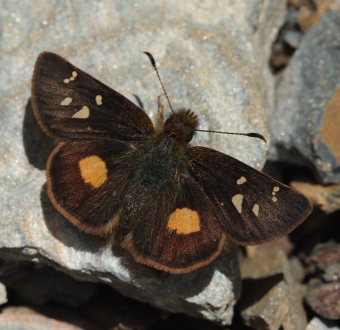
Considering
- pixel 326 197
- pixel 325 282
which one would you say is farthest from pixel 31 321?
pixel 326 197

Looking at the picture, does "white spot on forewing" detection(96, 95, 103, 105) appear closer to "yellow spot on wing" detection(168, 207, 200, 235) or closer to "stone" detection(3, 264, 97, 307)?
"yellow spot on wing" detection(168, 207, 200, 235)

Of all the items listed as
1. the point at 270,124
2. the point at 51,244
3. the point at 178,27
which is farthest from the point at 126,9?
the point at 51,244

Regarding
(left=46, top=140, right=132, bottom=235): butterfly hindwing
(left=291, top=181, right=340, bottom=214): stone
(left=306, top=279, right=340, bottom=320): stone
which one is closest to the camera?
(left=46, top=140, right=132, bottom=235): butterfly hindwing

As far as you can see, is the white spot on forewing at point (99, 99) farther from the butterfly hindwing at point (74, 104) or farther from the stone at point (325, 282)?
the stone at point (325, 282)

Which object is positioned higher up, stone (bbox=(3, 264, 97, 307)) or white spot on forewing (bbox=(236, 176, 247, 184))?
white spot on forewing (bbox=(236, 176, 247, 184))

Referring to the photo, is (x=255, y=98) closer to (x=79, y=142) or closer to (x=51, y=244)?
(x=79, y=142)

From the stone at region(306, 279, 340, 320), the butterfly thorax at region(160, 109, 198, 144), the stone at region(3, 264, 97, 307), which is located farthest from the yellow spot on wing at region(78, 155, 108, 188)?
the stone at region(306, 279, 340, 320)

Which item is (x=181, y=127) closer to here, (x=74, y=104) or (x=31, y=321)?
(x=74, y=104)
